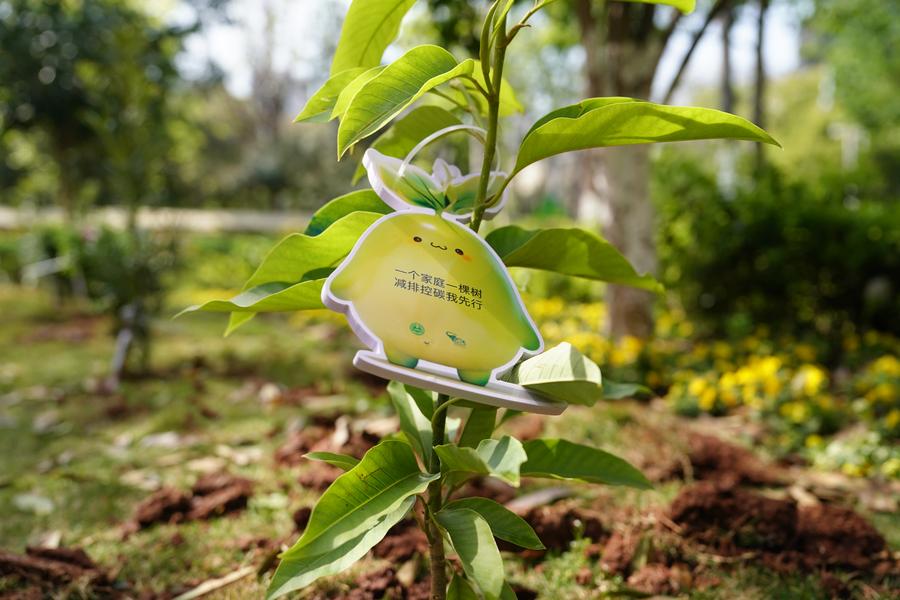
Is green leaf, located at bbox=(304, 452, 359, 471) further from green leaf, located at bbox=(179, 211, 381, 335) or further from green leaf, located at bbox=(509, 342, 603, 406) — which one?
green leaf, located at bbox=(509, 342, 603, 406)

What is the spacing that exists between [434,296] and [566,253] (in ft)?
1.18

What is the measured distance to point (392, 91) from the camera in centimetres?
117

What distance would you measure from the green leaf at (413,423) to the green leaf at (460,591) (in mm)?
280

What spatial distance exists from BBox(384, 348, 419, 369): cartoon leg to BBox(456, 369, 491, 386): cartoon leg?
9 cm

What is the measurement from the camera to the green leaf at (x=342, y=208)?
146 cm

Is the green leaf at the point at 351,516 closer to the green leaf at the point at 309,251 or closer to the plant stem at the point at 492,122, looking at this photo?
the green leaf at the point at 309,251

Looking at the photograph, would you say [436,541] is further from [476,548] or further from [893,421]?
[893,421]

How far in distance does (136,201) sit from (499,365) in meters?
4.91

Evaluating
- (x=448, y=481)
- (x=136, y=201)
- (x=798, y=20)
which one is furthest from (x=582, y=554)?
(x=798, y=20)

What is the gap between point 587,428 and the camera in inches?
128

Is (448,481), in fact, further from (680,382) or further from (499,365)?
(680,382)

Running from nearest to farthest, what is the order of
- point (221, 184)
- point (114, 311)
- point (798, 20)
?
1. point (114, 311)
2. point (798, 20)
3. point (221, 184)

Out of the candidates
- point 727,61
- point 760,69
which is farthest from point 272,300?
point 727,61

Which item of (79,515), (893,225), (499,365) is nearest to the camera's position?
(499,365)
